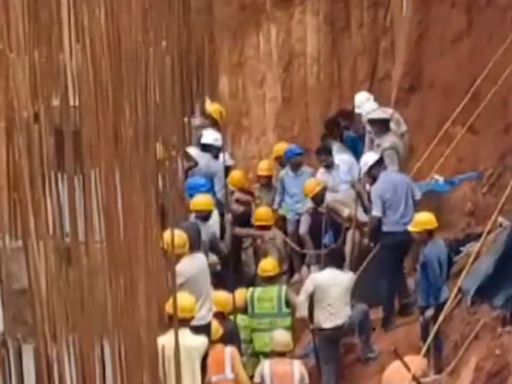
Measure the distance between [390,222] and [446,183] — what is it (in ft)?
3.46

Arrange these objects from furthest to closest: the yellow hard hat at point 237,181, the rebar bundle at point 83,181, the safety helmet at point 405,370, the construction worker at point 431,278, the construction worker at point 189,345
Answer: the yellow hard hat at point 237,181, the construction worker at point 431,278, the safety helmet at point 405,370, the construction worker at point 189,345, the rebar bundle at point 83,181

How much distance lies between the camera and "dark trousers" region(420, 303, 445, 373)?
6512mm

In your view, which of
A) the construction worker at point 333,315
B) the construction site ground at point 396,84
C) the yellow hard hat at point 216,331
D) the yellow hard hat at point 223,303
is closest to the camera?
the yellow hard hat at point 216,331

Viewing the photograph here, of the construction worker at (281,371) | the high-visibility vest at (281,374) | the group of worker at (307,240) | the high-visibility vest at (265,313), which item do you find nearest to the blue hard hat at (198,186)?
the group of worker at (307,240)

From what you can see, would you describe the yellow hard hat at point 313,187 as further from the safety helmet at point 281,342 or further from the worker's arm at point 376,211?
the safety helmet at point 281,342

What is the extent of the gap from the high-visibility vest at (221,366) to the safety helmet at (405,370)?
0.95 metres

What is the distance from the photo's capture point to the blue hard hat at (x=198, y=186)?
7.09m

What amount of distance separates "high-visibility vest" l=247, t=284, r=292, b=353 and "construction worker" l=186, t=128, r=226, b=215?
4.85 feet

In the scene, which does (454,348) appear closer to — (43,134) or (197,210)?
(197,210)

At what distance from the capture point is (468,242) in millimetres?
7133

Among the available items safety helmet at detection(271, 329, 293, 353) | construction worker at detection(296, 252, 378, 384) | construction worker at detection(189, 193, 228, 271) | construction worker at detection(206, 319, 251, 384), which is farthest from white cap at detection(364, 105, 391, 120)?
construction worker at detection(206, 319, 251, 384)

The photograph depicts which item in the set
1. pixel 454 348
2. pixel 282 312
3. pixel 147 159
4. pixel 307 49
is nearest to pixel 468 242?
pixel 454 348

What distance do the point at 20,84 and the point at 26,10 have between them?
102 millimetres

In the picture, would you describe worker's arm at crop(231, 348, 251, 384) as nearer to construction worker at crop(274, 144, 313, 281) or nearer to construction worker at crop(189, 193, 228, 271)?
construction worker at crop(189, 193, 228, 271)
